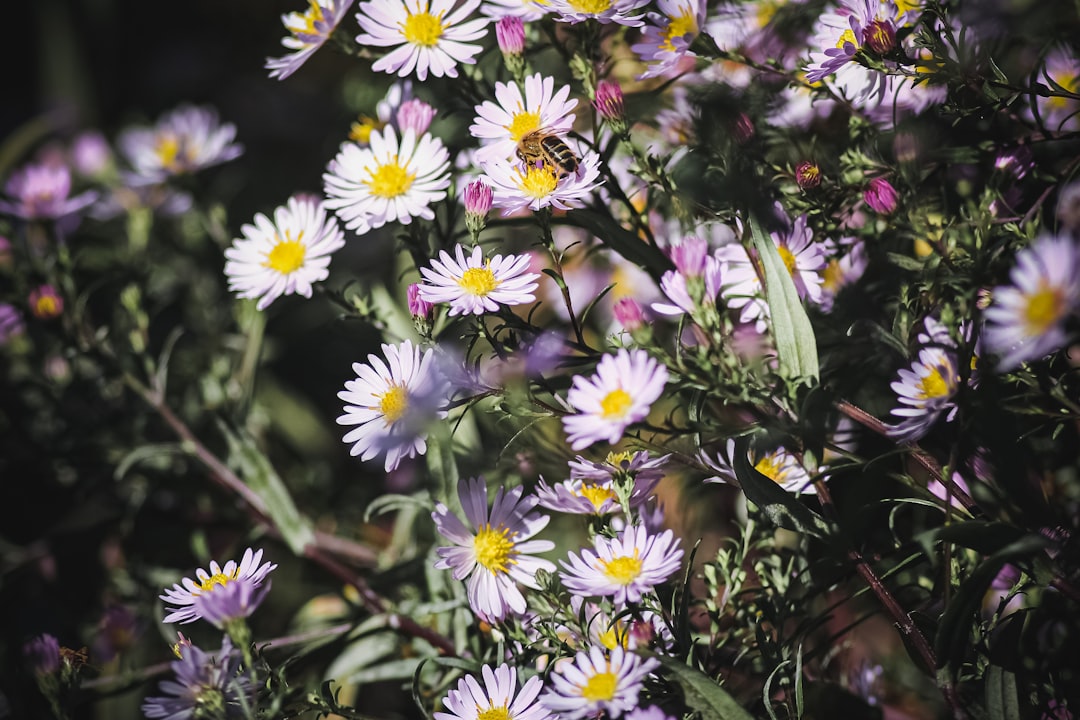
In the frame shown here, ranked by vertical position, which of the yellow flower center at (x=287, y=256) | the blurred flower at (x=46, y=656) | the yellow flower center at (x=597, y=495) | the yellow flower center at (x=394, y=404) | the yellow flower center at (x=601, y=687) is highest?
the yellow flower center at (x=287, y=256)

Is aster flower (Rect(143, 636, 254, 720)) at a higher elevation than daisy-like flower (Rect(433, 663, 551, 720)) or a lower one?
higher

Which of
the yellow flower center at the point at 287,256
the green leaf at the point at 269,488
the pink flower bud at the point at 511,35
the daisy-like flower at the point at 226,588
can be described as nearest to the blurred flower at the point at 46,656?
the daisy-like flower at the point at 226,588

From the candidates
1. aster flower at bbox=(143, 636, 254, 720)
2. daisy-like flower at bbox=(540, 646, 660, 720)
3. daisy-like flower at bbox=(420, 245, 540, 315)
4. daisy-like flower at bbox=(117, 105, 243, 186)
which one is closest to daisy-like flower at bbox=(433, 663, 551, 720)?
daisy-like flower at bbox=(540, 646, 660, 720)

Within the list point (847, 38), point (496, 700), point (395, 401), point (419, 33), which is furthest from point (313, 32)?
point (496, 700)

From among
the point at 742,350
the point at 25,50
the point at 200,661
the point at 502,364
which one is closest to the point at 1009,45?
the point at 742,350

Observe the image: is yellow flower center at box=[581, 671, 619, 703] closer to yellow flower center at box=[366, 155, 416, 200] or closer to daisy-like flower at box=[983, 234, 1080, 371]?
daisy-like flower at box=[983, 234, 1080, 371]

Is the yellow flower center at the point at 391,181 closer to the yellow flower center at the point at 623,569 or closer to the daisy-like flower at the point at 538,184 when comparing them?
the daisy-like flower at the point at 538,184
